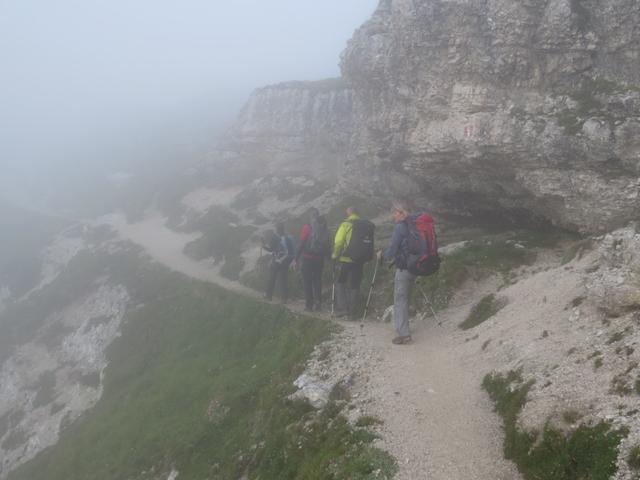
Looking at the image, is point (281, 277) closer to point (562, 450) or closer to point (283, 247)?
point (283, 247)

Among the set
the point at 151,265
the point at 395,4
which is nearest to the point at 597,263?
the point at 395,4

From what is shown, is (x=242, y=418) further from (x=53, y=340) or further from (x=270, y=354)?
(x=53, y=340)

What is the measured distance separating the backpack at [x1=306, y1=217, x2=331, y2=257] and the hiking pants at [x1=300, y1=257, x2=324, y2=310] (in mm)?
565

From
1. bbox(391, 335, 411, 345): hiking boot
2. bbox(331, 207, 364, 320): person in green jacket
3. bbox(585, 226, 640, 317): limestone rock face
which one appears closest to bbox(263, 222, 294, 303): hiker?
bbox(331, 207, 364, 320): person in green jacket

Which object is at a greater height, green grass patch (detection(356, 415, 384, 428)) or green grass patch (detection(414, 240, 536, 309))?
green grass patch (detection(356, 415, 384, 428))

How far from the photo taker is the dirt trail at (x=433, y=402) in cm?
1022

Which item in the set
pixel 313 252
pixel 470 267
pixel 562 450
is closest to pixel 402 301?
pixel 470 267

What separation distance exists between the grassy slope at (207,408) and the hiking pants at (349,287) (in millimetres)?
1825

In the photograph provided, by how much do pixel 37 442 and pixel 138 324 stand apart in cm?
1038

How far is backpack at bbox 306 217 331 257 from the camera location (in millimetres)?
23688

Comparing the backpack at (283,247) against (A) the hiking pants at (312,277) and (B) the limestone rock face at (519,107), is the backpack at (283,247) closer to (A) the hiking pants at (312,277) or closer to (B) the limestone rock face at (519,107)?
(A) the hiking pants at (312,277)

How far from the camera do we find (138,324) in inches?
1550

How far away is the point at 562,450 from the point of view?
8922 mm

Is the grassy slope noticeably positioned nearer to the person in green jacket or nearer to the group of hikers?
the person in green jacket
